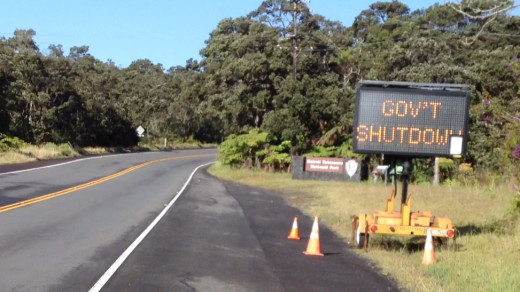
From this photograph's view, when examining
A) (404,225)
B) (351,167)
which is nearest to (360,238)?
(404,225)

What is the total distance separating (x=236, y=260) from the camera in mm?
11820

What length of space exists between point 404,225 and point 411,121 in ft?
6.60

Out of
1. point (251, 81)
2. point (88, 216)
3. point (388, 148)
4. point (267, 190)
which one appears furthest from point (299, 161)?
point (388, 148)

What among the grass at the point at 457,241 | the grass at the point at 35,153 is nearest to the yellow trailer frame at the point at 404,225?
the grass at the point at 457,241

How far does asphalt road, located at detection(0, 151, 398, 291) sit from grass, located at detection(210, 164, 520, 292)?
570mm

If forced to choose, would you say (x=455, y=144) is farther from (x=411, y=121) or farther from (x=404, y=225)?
(x=404, y=225)

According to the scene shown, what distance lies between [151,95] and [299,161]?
2348 inches

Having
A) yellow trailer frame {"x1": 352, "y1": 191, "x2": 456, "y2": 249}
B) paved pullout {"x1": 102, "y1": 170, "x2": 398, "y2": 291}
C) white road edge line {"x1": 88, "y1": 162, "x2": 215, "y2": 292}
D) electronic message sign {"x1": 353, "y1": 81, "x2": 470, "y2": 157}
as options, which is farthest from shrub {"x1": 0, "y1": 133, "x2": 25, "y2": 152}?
electronic message sign {"x1": 353, "y1": 81, "x2": 470, "y2": 157}

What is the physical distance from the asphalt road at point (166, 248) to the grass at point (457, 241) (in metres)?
0.57

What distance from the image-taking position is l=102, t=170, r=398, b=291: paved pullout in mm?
9672

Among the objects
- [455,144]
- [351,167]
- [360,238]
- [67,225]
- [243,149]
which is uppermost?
[455,144]

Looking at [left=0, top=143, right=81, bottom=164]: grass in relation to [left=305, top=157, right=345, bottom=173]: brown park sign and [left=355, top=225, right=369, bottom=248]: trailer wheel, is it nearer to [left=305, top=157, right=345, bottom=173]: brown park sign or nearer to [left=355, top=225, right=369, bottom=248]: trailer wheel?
[left=305, top=157, right=345, bottom=173]: brown park sign

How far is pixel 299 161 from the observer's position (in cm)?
3725

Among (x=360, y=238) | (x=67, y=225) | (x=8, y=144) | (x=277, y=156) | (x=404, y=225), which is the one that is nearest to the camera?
(x=404, y=225)
